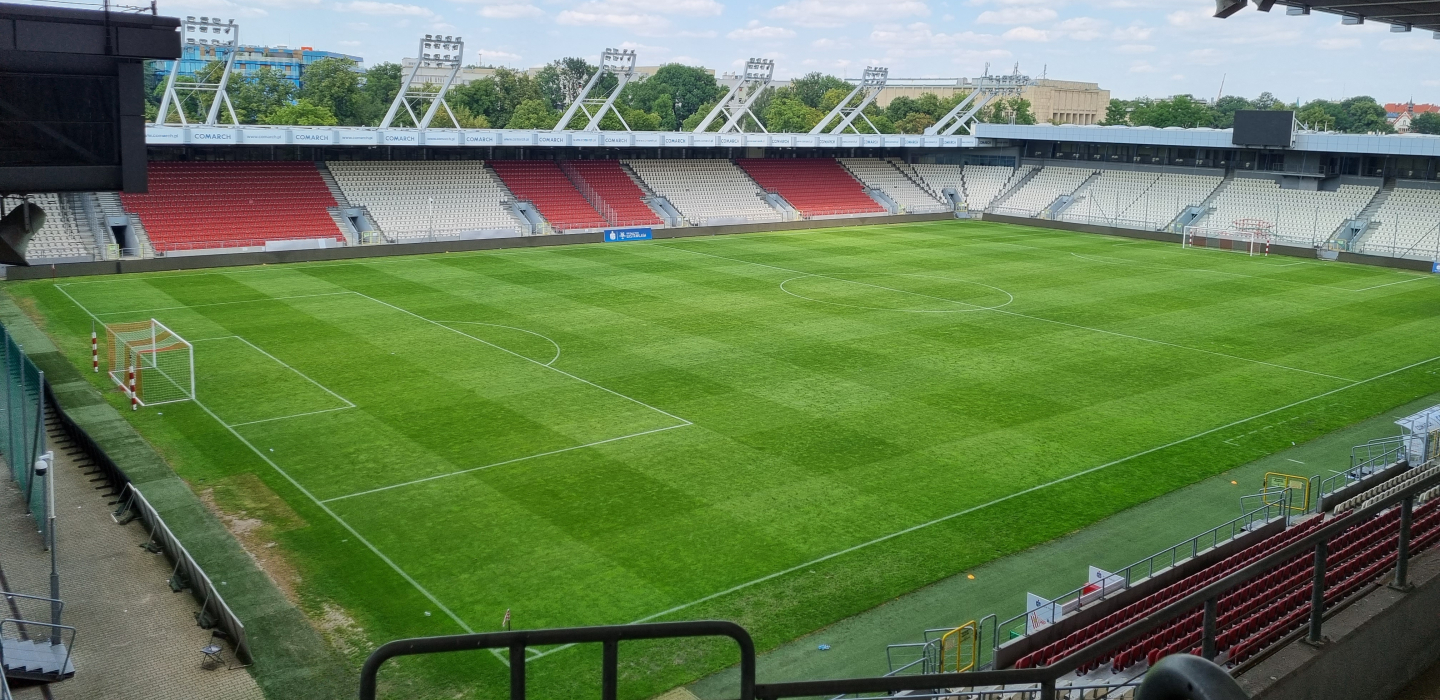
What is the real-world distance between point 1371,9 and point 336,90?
96913 mm

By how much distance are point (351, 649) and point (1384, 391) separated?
2634 cm

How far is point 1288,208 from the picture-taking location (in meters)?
61.3

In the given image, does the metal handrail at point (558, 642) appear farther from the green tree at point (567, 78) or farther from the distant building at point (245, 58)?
the green tree at point (567, 78)

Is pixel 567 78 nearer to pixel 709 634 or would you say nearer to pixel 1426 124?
pixel 1426 124

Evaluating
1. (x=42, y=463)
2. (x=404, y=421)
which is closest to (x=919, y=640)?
(x=42, y=463)

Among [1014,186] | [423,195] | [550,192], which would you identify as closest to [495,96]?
[550,192]

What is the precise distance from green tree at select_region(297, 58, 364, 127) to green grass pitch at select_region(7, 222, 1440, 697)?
2458 inches

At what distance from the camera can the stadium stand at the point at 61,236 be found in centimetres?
4322

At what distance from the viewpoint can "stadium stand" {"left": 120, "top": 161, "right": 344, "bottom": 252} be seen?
158 ft

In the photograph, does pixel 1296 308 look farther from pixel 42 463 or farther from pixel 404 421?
pixel 42 463

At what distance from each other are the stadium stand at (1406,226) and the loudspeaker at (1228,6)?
143 feet

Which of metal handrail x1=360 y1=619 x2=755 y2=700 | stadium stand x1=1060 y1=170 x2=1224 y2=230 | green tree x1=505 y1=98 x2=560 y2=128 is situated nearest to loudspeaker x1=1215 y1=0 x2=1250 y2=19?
metal handrail x1=360 y1=619 x2=755 y2=700

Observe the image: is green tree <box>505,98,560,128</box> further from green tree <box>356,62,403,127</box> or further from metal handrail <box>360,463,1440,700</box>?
metal handrail <box>360,463,1440,700</box>

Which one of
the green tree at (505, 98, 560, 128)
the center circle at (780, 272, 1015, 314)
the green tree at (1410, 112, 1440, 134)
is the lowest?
the center circle at (780, 272, 1015, 314)
